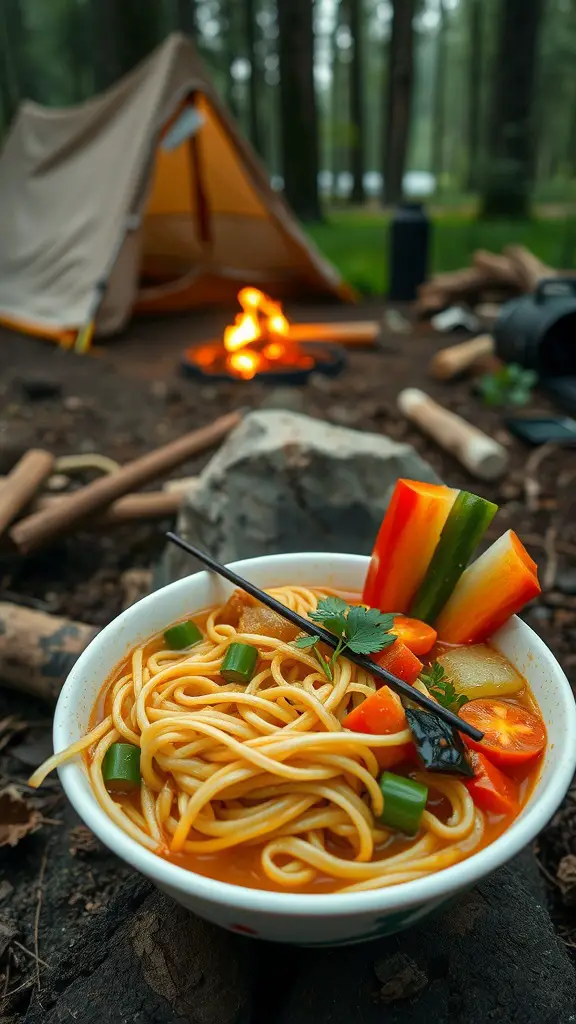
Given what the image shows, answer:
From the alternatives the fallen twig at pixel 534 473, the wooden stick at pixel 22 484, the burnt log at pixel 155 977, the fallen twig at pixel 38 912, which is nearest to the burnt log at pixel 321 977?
the burnt log at pixel 155 977

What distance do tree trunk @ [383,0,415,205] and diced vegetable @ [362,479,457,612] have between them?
24.8 metres

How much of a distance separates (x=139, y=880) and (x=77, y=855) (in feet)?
1.48

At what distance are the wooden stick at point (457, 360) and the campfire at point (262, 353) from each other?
1038 millimetres

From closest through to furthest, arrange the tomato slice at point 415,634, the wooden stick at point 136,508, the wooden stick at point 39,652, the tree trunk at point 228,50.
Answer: the tomato slice at point 415,634
the wooden stick at point 39,652
the wooden stick at point 136,508
the tree trunk at point 228,50

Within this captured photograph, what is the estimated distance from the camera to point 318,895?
4.64 ft

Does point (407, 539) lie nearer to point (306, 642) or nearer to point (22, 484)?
point (306, 642)

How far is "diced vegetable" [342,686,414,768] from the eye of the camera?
1.71 m

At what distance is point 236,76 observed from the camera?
3906cm

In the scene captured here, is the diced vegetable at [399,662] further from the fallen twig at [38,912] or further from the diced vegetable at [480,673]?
the fallen twig at [38,912]

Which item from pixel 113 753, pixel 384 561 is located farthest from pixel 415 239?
pixel 113 753

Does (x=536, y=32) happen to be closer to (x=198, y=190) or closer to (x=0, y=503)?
(x=198, y=190)

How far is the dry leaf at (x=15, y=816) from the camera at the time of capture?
274 cm

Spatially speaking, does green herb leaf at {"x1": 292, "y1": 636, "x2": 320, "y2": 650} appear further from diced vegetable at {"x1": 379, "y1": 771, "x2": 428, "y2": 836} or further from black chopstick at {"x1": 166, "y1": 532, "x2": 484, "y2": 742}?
diced vegetable at {"x1": 379, "y1": 771, "x2": 428, "y2": 836}

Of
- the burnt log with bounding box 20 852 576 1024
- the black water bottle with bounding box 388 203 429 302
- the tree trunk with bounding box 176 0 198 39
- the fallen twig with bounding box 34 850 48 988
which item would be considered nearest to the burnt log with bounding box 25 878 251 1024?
the burnt log with bounding box 20 852 576 1024
